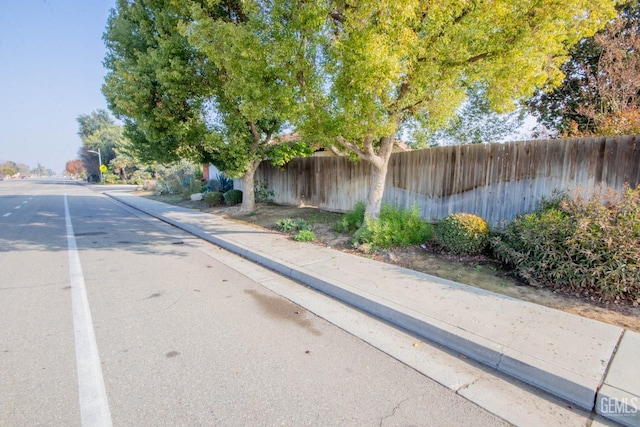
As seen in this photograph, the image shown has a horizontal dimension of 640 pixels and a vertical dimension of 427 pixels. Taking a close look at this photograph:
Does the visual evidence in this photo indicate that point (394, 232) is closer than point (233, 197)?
Yes

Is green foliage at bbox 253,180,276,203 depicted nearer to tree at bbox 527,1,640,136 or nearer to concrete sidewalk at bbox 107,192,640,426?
concrete sidewalk at bbox 107,192,640,426

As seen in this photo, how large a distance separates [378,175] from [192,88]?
6.73m

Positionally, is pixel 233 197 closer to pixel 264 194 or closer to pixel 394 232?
pixel 264 194

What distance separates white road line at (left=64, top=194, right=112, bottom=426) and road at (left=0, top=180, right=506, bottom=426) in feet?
0.04

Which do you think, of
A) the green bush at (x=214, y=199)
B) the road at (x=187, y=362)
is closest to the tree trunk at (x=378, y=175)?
the road at (x=187, y=362)

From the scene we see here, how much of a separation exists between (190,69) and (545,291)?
33.8 ft

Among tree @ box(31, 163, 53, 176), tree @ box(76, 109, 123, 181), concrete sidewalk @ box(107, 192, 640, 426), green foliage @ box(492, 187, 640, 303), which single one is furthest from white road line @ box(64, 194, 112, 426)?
tree @ box(31, 163, 53, 176)

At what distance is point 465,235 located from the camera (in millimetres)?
5906

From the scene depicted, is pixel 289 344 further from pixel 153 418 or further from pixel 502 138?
pixel 502 138

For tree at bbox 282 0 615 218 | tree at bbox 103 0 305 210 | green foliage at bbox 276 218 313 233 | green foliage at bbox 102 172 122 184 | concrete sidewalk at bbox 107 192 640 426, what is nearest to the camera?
concrete sidewalk at bbox 107 192 640 426

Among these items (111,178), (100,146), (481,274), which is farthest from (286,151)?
(100,146)

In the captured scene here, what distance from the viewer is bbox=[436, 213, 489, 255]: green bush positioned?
591cm

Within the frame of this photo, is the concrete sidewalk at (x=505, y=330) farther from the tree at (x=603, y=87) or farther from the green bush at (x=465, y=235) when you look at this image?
the tree at (x=603, y=87)

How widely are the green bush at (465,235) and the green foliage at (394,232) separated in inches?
31.8
